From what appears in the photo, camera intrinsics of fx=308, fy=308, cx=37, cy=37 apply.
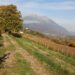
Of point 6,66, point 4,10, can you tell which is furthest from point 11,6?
point 6,66

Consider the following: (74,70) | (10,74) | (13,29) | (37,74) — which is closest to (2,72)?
(10,74)

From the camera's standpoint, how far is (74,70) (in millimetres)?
26781

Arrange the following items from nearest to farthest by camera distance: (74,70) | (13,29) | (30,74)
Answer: (30,74) → (74,70) → (13,29)

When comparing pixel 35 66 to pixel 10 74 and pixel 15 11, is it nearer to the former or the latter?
pixel 10 74

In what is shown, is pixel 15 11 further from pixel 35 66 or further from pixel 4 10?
pixel 35 66

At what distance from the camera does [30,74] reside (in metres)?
23.1

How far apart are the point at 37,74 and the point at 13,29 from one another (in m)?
82.5

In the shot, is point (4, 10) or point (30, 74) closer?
point (30, 74)

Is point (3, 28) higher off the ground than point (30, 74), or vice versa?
point (30, 74)

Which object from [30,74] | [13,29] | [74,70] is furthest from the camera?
[13,29]

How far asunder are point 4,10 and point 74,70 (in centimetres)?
8460

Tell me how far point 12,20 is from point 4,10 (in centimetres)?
560

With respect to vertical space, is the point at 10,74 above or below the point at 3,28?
above

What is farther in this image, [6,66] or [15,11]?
[15,11]
